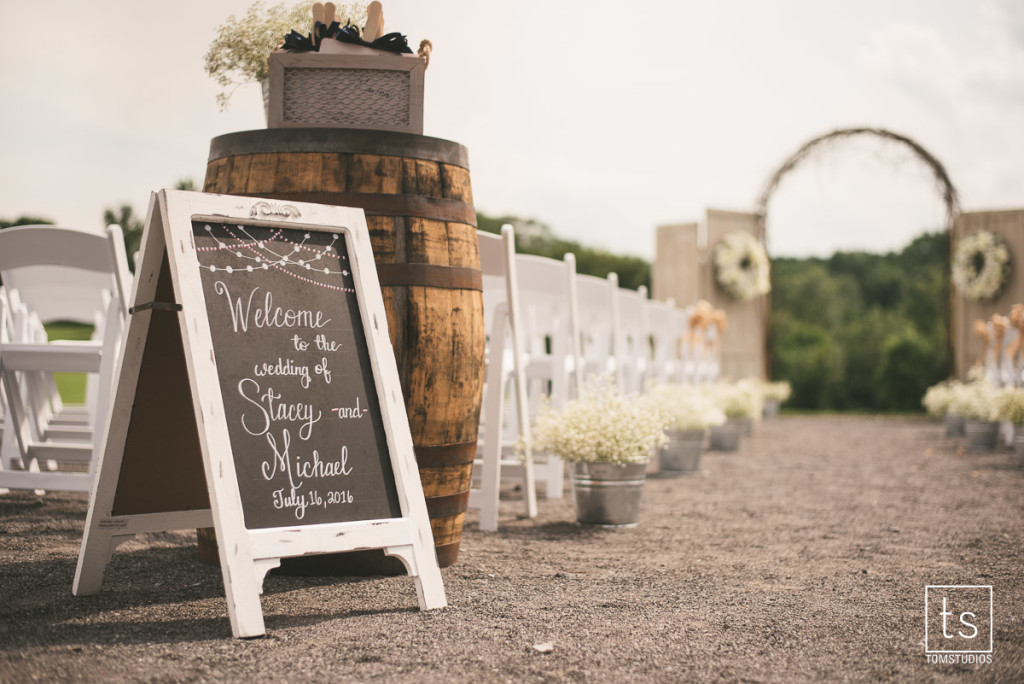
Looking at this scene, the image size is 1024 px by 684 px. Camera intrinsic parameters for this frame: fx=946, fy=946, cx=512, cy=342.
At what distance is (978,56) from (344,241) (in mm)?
11259

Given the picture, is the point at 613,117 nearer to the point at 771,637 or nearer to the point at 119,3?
the point at 119,3

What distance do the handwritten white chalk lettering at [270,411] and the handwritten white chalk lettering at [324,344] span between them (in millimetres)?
167

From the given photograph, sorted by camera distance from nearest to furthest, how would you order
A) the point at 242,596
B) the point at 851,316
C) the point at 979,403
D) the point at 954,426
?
the point at 242,596 < the point at 979,403 < the point at 954,426 < the point at 851,316

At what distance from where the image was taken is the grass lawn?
9.65 metres

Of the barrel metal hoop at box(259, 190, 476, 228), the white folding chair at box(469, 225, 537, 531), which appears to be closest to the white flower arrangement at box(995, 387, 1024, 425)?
the white folding chair at box(469, 225, 537, 531)

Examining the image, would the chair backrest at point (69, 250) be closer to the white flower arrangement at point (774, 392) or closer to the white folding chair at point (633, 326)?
the white folding chair at point (633, 326)

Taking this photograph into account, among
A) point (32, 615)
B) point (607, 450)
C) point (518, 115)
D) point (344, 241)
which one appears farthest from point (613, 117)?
point (32, 615)

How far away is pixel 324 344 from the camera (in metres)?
2.60

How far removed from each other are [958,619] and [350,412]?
171 cm

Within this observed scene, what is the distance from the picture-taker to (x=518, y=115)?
869cm

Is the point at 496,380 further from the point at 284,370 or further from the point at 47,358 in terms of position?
the point at 47,358

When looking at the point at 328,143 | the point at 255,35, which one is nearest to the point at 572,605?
the point at 328,143

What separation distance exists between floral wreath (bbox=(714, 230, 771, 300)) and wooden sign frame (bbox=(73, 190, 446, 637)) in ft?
38.9

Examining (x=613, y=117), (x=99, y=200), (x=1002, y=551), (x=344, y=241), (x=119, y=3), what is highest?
(x=613, y=117)
